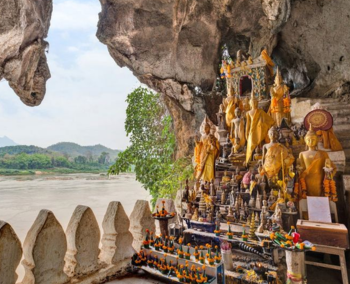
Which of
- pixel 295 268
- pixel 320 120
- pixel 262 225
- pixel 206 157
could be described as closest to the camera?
pixel 295 268

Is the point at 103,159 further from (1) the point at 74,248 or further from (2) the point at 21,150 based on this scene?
(1) the point at 74,248

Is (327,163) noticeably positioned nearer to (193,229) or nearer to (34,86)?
(193,229)

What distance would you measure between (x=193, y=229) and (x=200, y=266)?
69.3 inches

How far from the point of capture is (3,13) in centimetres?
955

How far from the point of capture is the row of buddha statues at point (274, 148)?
4.84 metres

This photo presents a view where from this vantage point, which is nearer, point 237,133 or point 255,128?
point 255,128

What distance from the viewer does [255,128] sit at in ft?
21.4

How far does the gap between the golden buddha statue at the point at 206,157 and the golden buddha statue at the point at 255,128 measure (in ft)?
3.01

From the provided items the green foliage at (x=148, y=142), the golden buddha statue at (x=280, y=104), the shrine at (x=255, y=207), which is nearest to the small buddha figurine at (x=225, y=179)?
the shrine at (x=255, y=207)

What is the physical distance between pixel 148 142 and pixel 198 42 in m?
6.70

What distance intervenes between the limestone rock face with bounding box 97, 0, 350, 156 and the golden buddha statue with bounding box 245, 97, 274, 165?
22.6 feet

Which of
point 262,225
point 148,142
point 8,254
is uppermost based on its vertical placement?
point 148,142

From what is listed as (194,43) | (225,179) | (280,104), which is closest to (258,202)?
(225,179)

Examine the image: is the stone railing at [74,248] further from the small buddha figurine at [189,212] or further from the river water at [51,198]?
the river water at [51,198]
